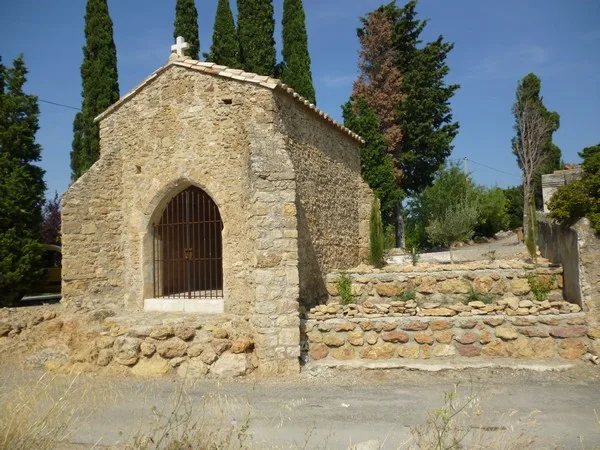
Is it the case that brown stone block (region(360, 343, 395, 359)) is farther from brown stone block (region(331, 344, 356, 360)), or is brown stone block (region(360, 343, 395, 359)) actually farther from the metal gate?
the metal gate

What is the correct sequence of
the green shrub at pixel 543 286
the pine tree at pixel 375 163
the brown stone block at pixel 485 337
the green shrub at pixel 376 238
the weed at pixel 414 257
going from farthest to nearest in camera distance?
the pine tree at pixel 375 163, the weed at pixel 414 257, the green shrub at pixel 376 238, the green shrub at pixel 543 286, the brown stone block at pixel 485 337

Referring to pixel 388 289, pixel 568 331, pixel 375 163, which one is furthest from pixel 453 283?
pixel 375 163

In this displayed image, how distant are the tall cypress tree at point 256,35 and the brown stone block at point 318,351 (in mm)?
14747

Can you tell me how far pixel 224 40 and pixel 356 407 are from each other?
17955mm

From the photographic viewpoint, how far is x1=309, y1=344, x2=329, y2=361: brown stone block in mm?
7352

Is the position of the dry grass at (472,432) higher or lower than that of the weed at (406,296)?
lower

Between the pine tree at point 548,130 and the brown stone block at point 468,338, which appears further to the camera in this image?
the pine tree at point 548,130

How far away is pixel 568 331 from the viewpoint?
6801 mm

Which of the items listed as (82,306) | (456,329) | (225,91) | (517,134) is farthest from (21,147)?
(517,134)

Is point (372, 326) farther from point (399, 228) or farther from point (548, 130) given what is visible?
point (548, 130)

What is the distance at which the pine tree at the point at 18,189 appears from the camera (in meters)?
10.5

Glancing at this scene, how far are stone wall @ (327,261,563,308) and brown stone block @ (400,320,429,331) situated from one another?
1.01 m

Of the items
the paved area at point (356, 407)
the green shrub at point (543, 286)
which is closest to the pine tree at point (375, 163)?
the green shrub at point (543, 286)

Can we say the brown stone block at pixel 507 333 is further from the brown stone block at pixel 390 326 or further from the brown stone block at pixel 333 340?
the brown stone block at pixel 333 340
